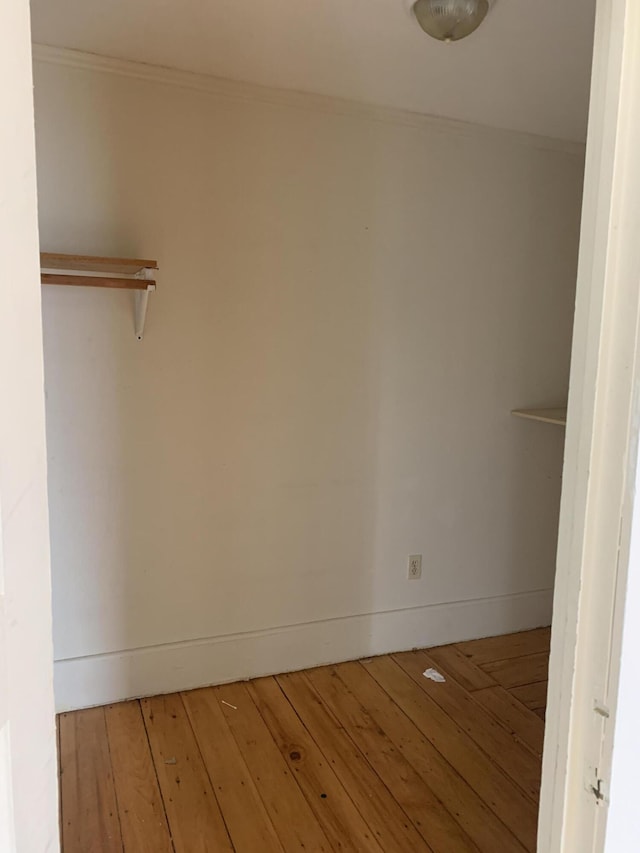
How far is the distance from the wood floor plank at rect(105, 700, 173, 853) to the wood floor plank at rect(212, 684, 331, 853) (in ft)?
0.98

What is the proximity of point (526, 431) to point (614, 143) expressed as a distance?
89.2 inches

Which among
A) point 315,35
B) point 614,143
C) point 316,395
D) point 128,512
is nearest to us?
point 614,143

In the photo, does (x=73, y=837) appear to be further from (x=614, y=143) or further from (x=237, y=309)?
(x=614, y=143)

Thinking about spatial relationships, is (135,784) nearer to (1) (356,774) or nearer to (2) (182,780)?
(2) (182,780)

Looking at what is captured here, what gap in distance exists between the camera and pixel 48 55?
6.61 feet

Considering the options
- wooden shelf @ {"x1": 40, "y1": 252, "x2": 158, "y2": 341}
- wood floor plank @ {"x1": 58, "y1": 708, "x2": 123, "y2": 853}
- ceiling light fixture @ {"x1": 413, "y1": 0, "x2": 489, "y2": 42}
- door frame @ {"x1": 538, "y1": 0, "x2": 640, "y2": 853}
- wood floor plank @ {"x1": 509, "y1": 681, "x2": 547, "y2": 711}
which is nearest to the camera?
door frame @ {"x1": 538, "y1": 0, "x2": 640, "y2": 853}

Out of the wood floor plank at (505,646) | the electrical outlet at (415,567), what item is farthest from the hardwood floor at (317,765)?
the electrical outlet at (415,567)

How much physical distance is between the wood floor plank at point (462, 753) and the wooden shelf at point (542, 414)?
3.99ft

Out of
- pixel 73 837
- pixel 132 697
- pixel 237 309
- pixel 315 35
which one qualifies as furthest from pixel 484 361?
pixel 73 837

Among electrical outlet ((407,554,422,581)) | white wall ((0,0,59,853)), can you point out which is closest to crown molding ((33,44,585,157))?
white wall ((0,0,59,853))

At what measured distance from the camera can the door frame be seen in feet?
2.56

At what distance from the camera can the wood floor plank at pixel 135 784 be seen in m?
1.76

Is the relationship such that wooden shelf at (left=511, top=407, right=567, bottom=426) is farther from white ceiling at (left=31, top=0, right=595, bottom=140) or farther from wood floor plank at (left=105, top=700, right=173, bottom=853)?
wood floor plank at (left=105, top=700, right=173, bottom=853)

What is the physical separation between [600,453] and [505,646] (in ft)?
7.83
